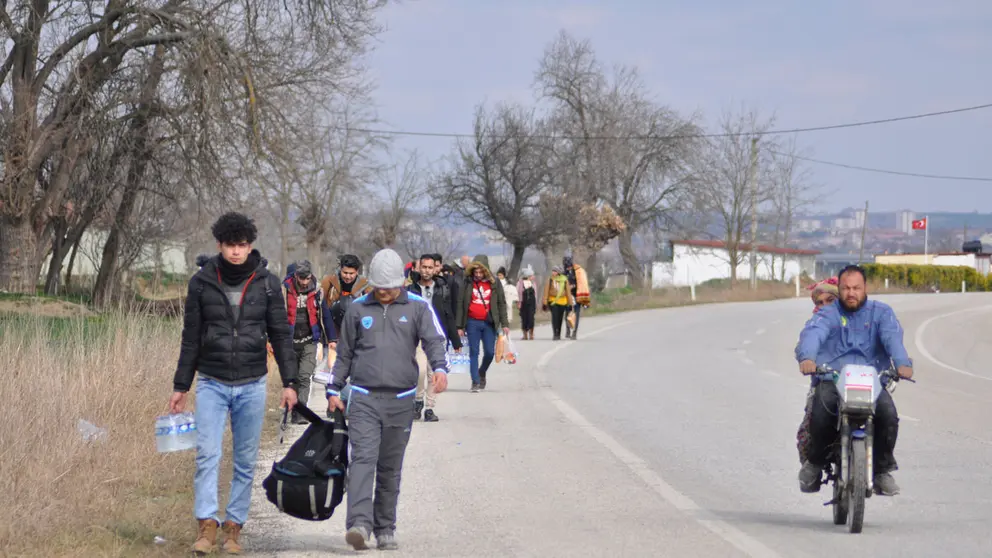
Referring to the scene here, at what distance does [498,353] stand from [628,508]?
24.4ft

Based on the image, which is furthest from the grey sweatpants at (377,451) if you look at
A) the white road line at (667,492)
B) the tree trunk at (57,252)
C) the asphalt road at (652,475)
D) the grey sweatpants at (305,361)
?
the tree trunk at (57,252)

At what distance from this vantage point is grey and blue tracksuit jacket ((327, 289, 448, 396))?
7391mm

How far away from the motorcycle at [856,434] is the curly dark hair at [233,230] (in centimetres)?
361

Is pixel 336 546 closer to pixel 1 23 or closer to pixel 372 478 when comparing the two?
pixel 372 478

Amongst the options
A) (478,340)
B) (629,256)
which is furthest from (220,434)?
(629,256)

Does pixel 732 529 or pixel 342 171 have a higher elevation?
pixel 342 171

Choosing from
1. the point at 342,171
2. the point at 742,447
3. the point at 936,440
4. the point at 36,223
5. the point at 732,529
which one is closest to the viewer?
the point at 732,529

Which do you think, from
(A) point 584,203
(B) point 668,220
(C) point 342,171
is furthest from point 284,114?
(B) point 668,220

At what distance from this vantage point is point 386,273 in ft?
24.1

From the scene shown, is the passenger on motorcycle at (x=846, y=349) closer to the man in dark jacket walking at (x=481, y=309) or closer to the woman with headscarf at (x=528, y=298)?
the man in dark jacket walking at (x=481, y=309)

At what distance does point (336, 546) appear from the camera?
24.5ft

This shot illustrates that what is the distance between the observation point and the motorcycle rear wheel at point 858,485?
24.7 feet

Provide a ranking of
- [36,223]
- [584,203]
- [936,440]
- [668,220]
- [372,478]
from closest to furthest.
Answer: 1. [372,478]
2. [936,440]
3. [36,223]
4. [584,203]
5. [668,220]

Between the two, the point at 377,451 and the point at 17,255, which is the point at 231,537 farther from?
the point at 17,255
